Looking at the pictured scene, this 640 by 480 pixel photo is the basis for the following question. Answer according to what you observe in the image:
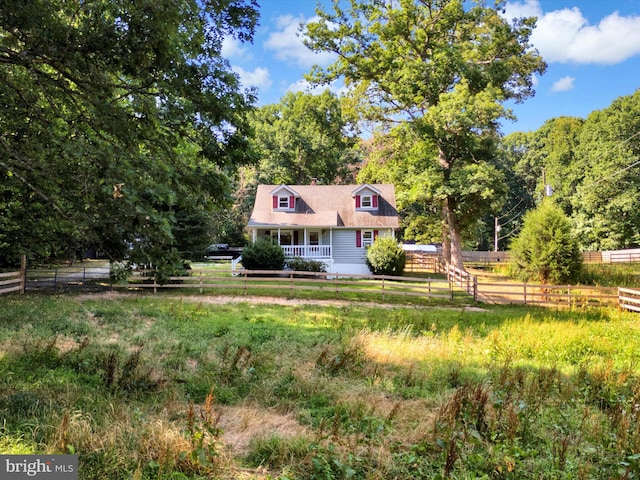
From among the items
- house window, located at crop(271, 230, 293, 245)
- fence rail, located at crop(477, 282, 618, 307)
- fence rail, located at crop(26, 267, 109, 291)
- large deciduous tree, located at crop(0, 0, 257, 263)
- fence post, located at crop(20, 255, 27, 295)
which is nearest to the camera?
large deciduous tree, located at crop(0, 0, 257, 263)

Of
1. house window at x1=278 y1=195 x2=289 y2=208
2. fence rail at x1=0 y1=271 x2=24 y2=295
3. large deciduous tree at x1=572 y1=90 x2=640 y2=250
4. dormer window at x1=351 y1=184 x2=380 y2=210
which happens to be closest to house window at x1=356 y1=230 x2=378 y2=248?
dormer window at x1=351 y1=184 x2=380 y2=210

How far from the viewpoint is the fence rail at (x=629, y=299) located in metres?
13.9

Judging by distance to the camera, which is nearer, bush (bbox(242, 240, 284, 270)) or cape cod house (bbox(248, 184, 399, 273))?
bush (bbox(242, 240, 284, 270))

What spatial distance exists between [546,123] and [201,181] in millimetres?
66586

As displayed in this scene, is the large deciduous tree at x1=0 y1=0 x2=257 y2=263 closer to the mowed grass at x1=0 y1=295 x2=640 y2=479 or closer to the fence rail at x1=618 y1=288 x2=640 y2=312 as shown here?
the mowed grass at x1=0 y1=295 x2=640 y2=479

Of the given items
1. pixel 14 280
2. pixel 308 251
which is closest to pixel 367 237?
pixel 308 251

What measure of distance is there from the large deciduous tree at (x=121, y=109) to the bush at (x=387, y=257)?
16.9 m

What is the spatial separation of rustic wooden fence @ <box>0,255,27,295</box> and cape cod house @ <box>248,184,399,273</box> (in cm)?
1286

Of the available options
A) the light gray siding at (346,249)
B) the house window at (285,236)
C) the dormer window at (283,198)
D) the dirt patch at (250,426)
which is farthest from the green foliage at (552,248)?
the dirt patch at (250,426)

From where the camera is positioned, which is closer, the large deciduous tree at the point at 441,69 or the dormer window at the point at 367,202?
the large deciduous tree at the point at 441,69

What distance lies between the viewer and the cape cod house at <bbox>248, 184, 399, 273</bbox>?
26281mm

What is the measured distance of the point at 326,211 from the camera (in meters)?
27.7

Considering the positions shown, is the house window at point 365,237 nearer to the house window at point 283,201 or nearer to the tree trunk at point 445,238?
the tree trunk at point 445,238

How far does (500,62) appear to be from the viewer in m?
22.6
